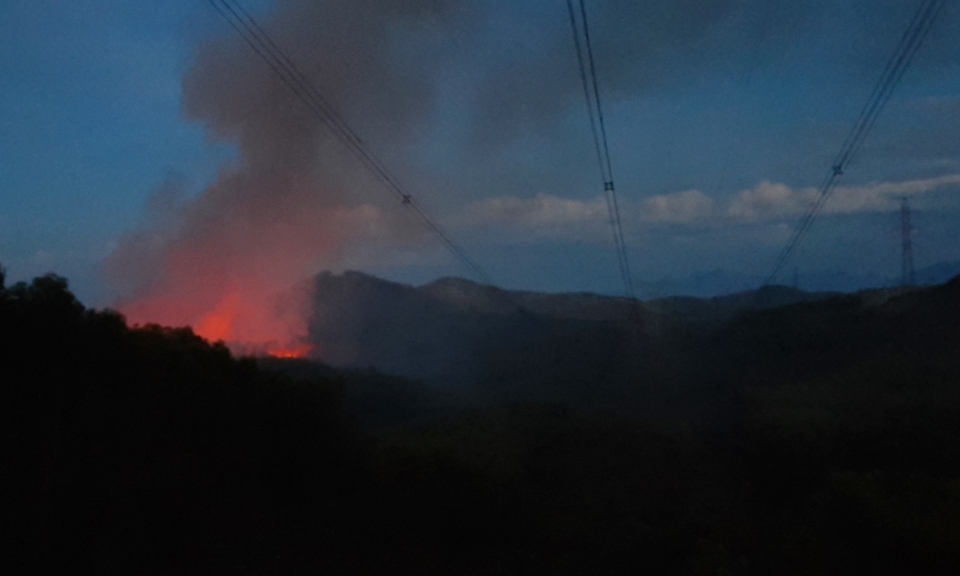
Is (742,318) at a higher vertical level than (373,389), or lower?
higher

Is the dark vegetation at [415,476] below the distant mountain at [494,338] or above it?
below

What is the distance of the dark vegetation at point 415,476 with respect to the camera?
1834 centimetres

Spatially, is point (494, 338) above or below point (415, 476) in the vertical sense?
above

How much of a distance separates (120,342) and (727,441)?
32.5m

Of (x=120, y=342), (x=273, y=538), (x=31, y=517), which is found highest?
(x=120, y=342)

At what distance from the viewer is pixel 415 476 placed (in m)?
29.2

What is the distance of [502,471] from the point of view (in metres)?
34.2

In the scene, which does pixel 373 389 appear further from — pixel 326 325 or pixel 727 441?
pixel 326 325

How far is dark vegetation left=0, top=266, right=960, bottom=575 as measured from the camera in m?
18.3

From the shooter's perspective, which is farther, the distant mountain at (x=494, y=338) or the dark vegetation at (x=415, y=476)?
the distant mountain at (x=494, y=338)

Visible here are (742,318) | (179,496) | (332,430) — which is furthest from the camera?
(742,318)

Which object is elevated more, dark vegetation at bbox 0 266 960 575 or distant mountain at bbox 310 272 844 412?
distant mountain at bbox 310 272 844 412

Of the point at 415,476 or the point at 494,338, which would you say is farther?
the point at 494,338

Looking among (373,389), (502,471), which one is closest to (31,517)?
(502,471)
